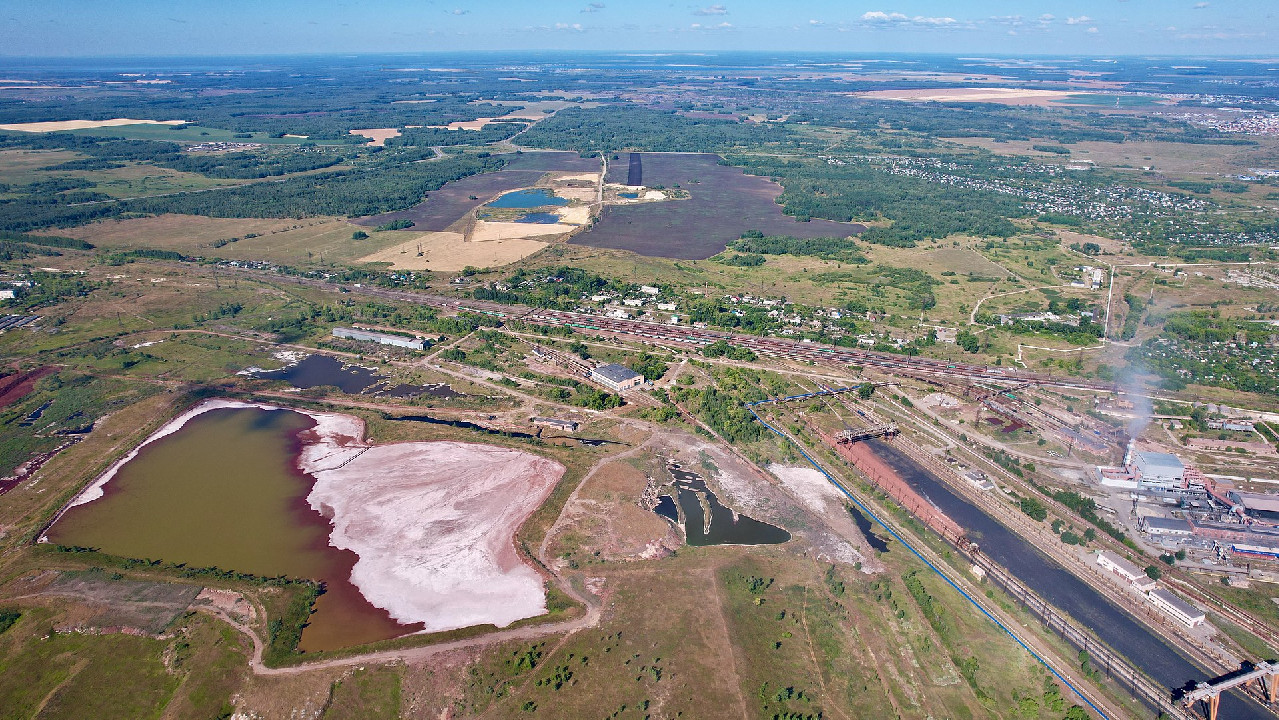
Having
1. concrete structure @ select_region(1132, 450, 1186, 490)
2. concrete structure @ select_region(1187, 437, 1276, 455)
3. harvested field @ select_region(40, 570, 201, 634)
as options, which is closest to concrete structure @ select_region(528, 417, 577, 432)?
harvested field @ select_region(40, 570, 201, 634)

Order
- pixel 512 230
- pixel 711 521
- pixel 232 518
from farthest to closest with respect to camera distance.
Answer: pixel 512 230, pixel 232 518, pixel 711 521

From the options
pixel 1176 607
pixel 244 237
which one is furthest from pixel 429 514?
pixel 244 237

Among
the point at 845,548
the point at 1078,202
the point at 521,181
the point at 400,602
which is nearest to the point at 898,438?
the point at 845,548

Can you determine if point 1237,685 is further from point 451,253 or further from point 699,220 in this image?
point 699,220

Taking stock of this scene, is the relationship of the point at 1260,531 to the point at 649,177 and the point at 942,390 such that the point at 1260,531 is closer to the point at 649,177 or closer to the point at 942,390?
the point at 942,390

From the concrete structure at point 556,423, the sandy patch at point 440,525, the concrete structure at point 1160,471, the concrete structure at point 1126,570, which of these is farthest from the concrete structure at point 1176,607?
the concrete structure at point 556,423

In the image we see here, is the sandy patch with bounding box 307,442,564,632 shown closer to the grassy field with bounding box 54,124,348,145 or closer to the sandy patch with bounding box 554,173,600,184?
the sandy patch with bounding box 554,173,600,184

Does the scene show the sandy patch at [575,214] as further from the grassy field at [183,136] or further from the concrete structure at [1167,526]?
the grassy field at [183,136]
